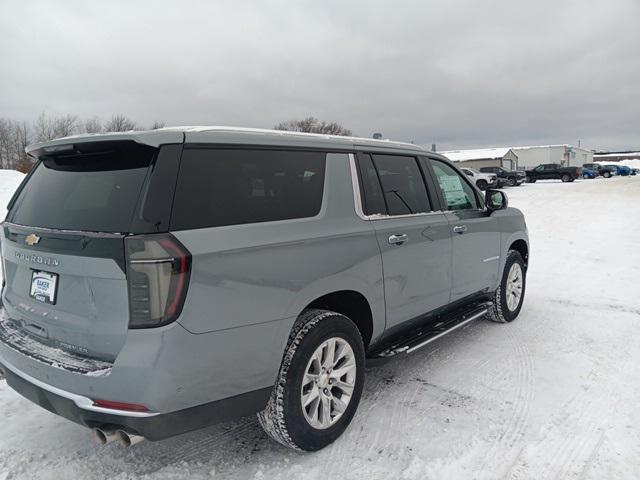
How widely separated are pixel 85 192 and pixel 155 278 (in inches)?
31.1

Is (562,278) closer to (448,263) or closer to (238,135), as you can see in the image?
(448,263)

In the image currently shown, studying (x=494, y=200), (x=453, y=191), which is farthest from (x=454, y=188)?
(x=494, y=200)

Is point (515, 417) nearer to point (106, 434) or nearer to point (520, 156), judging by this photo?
point (106, 434)

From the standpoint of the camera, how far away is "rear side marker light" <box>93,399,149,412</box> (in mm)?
2055

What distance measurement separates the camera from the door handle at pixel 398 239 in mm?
3163

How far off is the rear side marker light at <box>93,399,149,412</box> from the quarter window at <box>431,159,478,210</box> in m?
2.97

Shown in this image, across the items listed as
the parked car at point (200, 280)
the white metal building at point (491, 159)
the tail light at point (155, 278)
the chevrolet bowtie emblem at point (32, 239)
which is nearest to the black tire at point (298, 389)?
the parked car at point (200, 280)

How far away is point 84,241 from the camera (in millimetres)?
2160

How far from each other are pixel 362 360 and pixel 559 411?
1460mm

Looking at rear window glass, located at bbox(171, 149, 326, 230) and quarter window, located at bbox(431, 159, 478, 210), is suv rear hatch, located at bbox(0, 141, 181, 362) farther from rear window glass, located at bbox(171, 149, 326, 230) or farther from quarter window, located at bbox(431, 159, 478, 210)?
quarter window, located at bbox(431, 159, 478, 210)

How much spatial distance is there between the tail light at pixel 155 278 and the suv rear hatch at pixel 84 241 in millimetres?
49

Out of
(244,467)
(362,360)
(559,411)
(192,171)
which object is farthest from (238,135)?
(559,411)

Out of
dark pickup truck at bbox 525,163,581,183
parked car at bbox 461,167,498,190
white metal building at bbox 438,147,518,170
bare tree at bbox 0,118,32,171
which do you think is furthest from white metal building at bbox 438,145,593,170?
bare tree at bbox 0,118,32,171

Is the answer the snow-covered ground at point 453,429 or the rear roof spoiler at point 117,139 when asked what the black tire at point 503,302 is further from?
the rear roof spoiler at point 117,139
